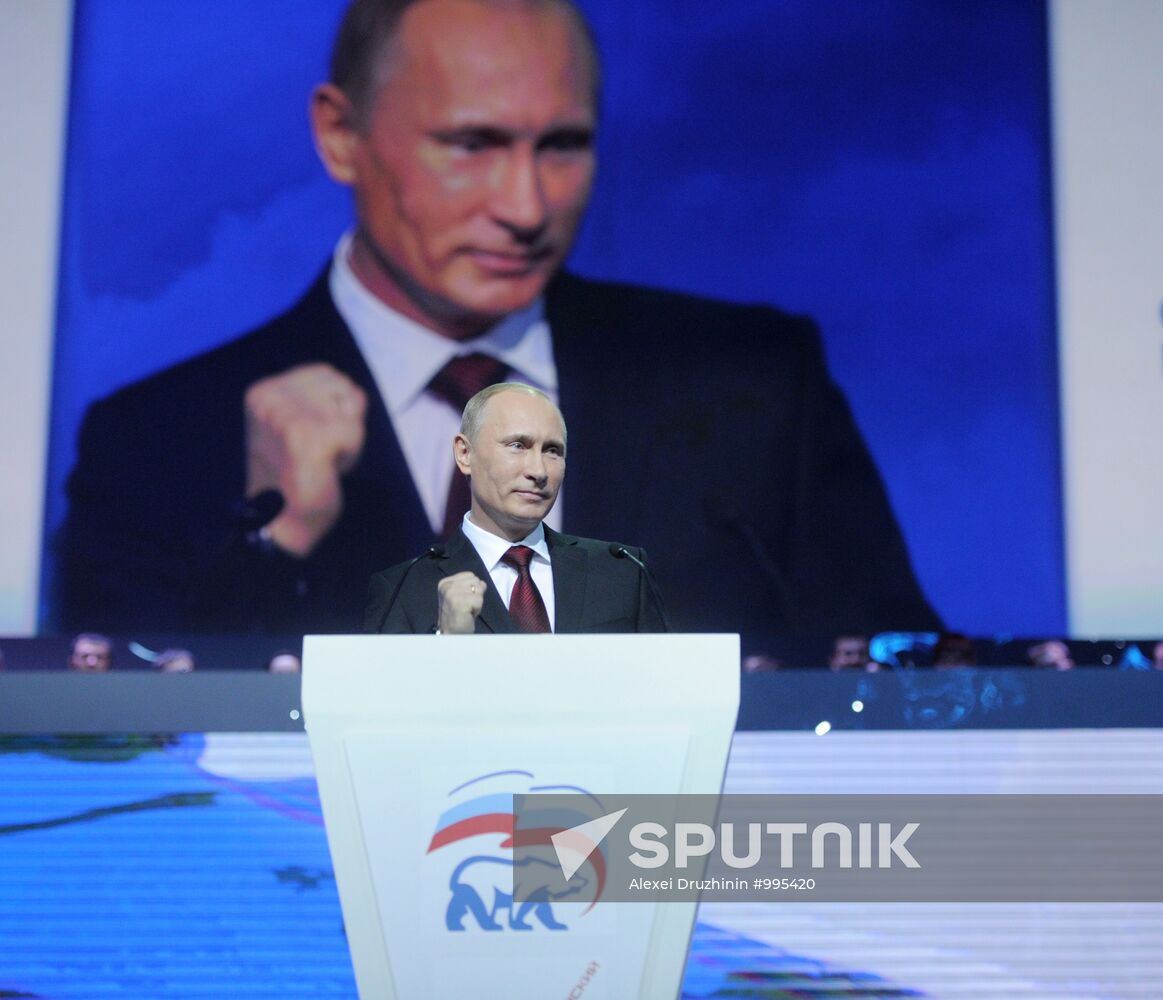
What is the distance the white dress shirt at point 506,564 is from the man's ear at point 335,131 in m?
2.94

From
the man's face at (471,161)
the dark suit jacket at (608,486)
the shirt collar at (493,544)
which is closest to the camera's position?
the shirt collar at (493,544)

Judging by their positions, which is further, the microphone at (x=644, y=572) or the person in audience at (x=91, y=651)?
the person in audience at (x=91, y=651)

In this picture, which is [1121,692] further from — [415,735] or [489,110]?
[489,110]

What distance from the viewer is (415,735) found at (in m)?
1.19

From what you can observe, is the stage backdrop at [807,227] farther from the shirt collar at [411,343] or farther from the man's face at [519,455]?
the man's face at [519,455]

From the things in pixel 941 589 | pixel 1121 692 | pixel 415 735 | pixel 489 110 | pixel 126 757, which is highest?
pixel 489 110

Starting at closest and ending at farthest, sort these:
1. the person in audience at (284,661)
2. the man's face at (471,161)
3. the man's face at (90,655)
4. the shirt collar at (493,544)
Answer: the shirt collar at (493,544) < the person in audience at (284,661) < the man's face at (90,655) < the man's face at (471,161)

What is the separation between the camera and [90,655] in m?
4.11

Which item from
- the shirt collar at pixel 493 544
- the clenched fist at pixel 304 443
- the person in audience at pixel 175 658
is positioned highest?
the shirt collar at pixel 493 544

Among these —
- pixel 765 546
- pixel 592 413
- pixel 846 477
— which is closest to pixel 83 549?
pixel 592 413

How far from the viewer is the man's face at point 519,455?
5.39 feet

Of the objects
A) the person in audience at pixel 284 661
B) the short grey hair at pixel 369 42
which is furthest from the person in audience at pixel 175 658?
the short grey hair at pixel 369 42

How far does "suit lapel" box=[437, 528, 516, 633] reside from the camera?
1.60 metres

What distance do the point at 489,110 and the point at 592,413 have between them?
1.11 metres
